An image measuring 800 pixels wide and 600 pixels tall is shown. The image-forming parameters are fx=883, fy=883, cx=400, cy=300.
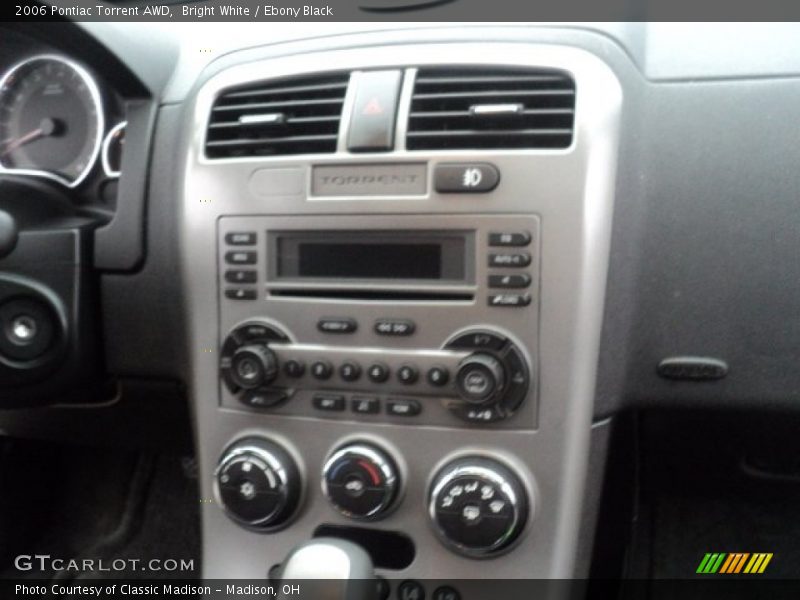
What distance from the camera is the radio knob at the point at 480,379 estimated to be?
1024mm

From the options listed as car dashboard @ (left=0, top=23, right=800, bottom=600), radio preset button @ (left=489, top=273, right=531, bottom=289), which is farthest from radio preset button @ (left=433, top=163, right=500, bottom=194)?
radio preset button @ (left=489, top=273, right=531, bottom=289)

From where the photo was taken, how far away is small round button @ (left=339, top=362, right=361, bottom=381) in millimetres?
1097

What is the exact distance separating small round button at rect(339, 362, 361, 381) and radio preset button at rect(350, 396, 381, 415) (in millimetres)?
27

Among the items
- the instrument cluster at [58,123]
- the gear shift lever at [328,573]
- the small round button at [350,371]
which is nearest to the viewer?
the gear shift lever at [328,573]

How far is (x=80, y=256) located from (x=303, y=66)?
0.44 meters

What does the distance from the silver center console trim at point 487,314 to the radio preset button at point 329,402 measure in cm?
2

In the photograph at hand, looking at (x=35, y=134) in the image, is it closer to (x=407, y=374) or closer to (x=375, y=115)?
(x=375, y=115)

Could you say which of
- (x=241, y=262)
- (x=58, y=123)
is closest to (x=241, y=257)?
(x=241, y=262)

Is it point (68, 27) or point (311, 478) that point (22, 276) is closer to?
point (68, 27)

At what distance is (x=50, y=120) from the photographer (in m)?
1.41

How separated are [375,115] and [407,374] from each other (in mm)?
322

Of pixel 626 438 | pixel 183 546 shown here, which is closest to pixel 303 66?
pixel 626 438

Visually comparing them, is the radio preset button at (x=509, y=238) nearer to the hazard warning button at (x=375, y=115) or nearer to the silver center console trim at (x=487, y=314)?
the silver center console trim at (x=487, y=314)

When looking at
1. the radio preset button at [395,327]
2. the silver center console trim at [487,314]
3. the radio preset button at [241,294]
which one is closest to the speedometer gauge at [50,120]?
the silver center console trim at [487,314]
